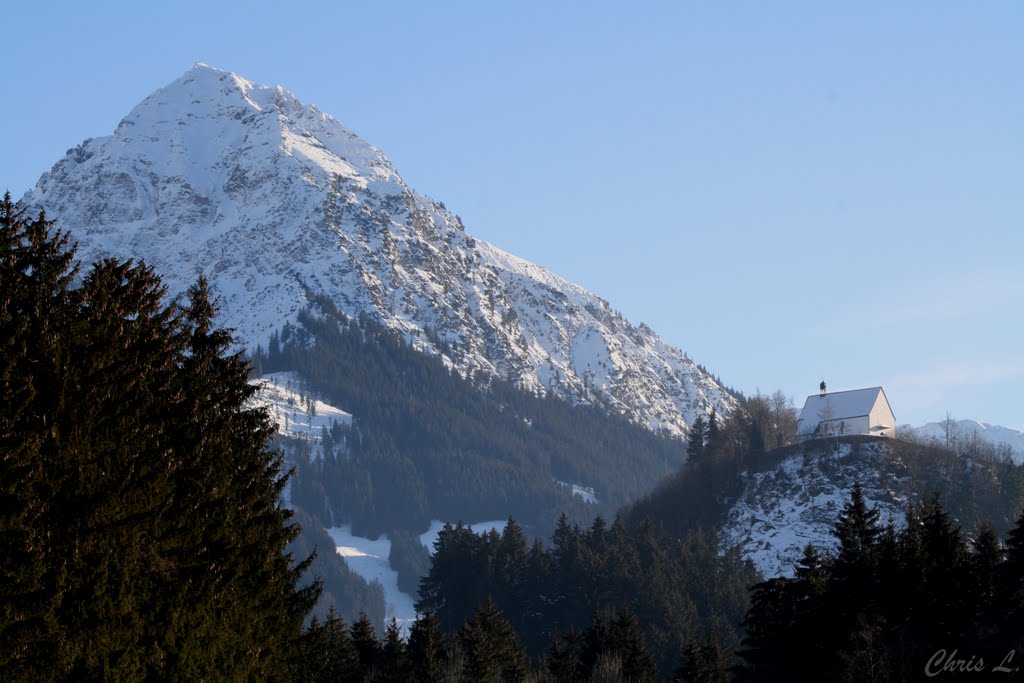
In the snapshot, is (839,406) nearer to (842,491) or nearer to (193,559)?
(842,491)

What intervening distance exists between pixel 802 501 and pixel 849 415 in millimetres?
35283

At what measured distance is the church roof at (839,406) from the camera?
189m

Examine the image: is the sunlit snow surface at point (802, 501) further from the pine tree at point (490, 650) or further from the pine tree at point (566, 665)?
the pine tree at point (490, 650)

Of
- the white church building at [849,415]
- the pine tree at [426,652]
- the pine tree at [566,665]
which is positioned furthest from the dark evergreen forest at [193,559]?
the white church building at [849,415]

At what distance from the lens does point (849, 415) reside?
189500mm

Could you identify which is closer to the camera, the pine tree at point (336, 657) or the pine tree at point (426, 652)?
the pine tree at point (336, 657)

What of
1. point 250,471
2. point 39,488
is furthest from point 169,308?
point 39,488

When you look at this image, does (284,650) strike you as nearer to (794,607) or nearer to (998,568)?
(794,607)

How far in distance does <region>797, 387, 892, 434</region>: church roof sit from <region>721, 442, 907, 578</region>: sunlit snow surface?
19.3 m

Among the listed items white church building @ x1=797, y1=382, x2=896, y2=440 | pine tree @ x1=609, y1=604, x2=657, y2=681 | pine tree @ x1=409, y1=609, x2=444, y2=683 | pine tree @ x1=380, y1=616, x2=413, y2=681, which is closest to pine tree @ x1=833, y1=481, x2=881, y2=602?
pine tree @ x1=609, y1=604, x2=657, y2=681

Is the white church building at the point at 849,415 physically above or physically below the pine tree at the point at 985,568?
above

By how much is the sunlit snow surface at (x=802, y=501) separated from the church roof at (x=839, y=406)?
1930 cm

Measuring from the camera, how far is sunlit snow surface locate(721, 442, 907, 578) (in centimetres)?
14975

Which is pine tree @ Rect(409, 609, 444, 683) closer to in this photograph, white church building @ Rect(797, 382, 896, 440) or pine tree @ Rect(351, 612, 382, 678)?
pine tree @ Rect(351, 612, 382, 678)
